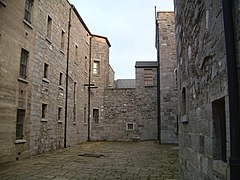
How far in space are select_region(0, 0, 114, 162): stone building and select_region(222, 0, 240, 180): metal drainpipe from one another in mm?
8153

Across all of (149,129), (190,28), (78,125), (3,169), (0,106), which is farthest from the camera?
(149,129)

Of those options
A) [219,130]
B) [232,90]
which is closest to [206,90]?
[219,130]

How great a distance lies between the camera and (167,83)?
1775cm

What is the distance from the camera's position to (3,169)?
7785 millimetres

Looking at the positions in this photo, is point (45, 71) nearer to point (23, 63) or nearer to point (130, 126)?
point (23, 63)

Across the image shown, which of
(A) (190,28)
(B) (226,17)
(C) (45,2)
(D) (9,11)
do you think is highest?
(C) (45,2)

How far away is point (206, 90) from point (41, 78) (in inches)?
393

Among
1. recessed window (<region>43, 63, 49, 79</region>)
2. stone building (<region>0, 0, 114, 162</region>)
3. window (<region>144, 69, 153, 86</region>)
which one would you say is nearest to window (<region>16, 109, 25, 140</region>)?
stone building (<region>0, 0, 114, 162</region>)

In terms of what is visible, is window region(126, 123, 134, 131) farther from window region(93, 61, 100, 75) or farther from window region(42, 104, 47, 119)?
window region(42, 104, 47, 119)

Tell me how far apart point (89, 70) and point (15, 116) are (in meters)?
12.4

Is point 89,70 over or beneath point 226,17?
over

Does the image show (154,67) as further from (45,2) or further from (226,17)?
(226,17)

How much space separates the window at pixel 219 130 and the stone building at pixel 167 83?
1443cm

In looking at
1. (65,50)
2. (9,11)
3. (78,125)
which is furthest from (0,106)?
(78,125)
